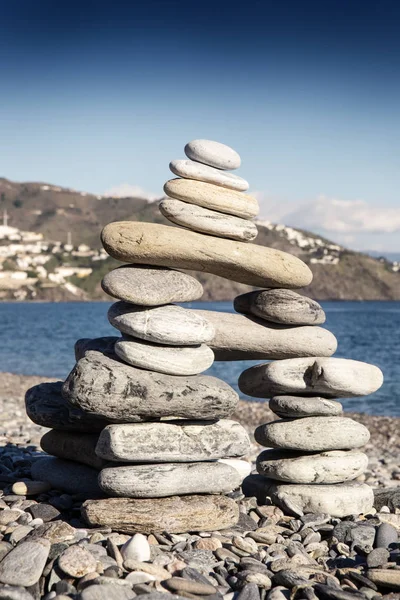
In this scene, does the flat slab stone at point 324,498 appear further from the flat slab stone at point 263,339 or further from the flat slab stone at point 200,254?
the flat slab stone at point 200,254

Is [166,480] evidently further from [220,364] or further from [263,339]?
[220,364]

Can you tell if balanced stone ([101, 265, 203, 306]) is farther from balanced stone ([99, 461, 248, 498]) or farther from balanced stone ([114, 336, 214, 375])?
balanced stone ([99, 461, 248, 498])

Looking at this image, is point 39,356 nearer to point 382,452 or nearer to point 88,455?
point 382,452

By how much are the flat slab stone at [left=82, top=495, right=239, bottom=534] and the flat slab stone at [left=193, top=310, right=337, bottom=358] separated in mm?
1965

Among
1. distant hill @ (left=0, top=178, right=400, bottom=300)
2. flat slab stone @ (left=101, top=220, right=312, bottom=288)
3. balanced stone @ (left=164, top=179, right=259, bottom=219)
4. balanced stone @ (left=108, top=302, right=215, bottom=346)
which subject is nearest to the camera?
balanced stone @ (left=108, top=302, right=215, bottom=346)

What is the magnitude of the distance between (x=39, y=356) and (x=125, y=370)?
105 feet

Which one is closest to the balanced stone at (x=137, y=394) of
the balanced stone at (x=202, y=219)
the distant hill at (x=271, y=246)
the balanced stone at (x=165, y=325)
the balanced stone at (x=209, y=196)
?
the balanced stone at (x=165, y=325)

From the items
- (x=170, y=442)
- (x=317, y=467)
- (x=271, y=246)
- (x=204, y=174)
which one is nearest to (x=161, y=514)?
(x=170, y=442)

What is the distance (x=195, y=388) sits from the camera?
717 cm

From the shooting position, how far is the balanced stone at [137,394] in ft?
22.6

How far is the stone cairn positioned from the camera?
6867mm

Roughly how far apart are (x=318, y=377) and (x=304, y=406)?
36 cm

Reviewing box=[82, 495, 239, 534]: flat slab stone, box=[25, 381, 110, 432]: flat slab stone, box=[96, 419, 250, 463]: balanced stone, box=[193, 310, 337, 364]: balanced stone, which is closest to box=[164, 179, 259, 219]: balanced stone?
box=[193, 310, 337, 364]: balanced stone

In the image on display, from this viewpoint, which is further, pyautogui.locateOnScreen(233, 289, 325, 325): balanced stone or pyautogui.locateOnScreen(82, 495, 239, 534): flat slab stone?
pyautogui.locateOnScreen(233, 289, 325, 325): balanced stone
